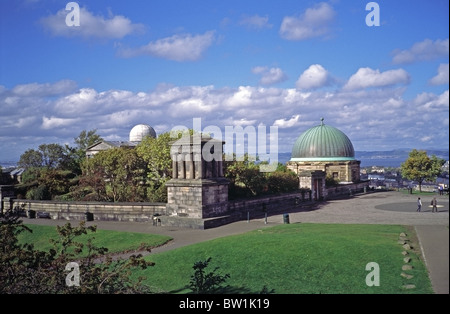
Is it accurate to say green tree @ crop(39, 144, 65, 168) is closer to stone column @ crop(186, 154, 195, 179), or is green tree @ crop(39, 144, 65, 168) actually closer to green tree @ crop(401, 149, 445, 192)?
stone column @ crop(186, 154, 195, 179)

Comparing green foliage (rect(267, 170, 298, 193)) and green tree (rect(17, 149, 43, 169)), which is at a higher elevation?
green tree (rect(17, 149, 43, 169))

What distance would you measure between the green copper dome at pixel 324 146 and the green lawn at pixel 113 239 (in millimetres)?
33641

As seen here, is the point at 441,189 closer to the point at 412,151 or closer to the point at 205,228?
the point at 412,151

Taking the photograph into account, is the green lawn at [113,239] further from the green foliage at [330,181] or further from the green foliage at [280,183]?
the green foliage at [330,181]

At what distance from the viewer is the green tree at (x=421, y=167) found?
44.6 meters

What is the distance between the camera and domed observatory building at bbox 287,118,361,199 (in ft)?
165

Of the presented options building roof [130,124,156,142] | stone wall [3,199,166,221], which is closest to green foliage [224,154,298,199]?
stone wall [3,199,166,221]

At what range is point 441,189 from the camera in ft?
129

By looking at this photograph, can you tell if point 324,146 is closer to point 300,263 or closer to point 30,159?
point 300,263

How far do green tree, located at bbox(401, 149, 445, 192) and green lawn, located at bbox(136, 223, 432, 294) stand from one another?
30462 millimetres
